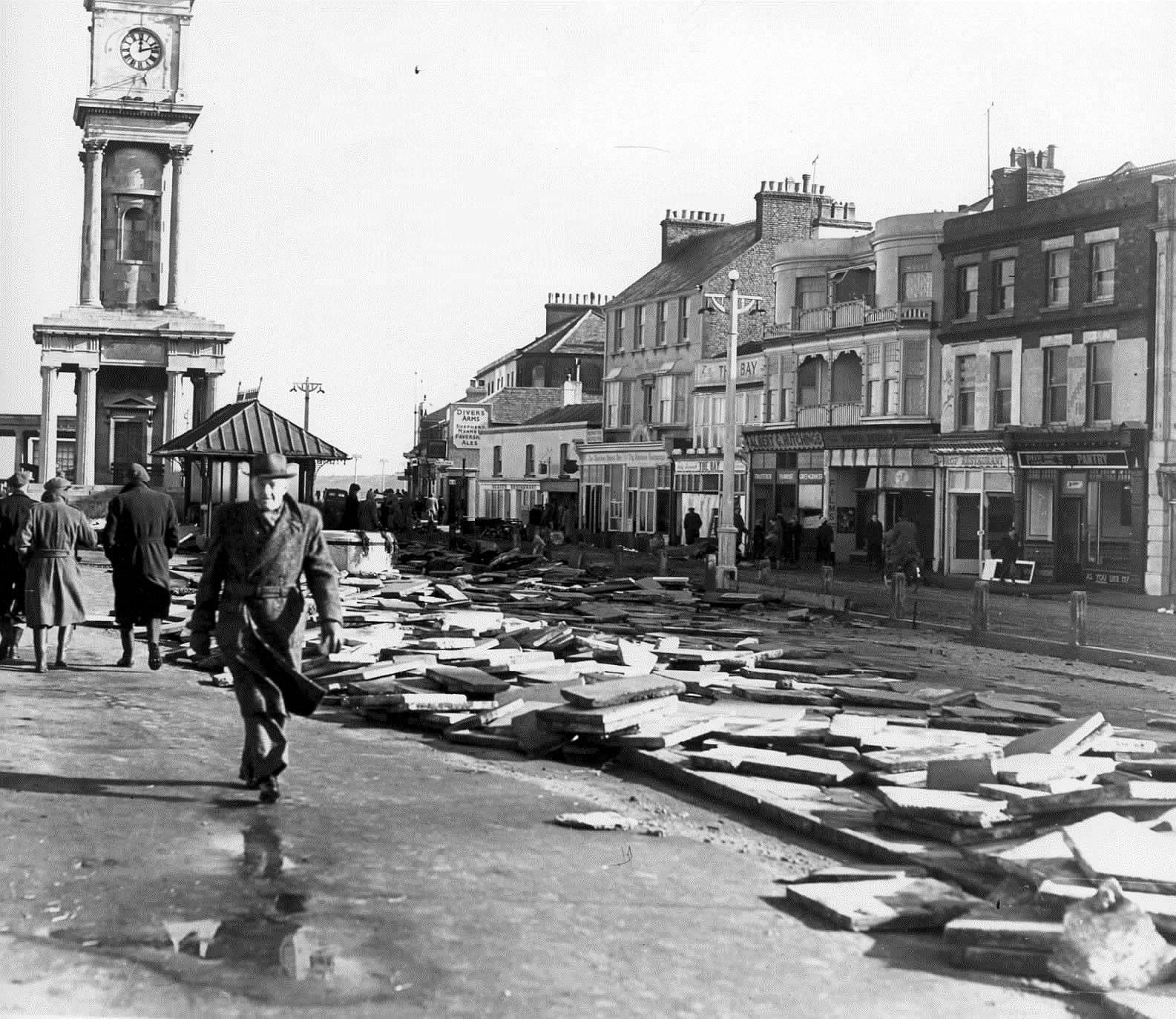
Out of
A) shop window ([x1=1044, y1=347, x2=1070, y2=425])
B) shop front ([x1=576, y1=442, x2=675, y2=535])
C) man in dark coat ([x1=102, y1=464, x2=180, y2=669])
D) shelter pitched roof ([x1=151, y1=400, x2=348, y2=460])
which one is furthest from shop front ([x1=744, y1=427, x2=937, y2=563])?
man in dark coat ([x1=102, y1=464, x2=180, y2=669])

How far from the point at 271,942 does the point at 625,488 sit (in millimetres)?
62042

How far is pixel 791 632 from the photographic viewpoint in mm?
22359

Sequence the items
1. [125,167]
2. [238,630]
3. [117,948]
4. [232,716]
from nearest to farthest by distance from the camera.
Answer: [117,948], [238,630], [232,716], [125,167]

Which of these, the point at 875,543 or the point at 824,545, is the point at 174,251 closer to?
the point at 824,545

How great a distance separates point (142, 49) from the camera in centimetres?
3672

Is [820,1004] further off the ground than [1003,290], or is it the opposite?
[1003,290]

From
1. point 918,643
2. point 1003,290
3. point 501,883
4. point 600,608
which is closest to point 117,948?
A: point 501,883

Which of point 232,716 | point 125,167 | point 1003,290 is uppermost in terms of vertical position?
point 125,167

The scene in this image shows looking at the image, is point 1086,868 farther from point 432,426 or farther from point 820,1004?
point 432,426

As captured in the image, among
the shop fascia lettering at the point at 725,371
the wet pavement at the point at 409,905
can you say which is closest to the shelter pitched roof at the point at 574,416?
the shop fascia lettering at the point at 725,371

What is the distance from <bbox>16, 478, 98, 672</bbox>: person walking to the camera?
14734mm

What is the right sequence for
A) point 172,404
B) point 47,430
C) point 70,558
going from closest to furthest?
point 70,558 → point 47,430 → point 172,404

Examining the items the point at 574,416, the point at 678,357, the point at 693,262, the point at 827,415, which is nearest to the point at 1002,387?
the point at 827,415

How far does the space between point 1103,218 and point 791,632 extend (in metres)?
19.6
